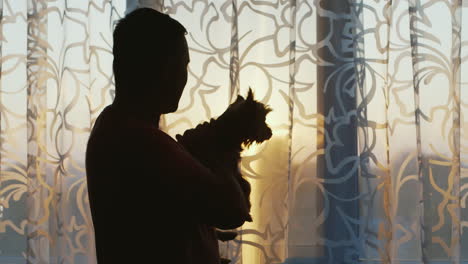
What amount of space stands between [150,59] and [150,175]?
0.54ft

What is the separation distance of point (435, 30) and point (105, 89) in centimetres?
93

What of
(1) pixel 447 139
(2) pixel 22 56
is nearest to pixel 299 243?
(1) pixel 447 139

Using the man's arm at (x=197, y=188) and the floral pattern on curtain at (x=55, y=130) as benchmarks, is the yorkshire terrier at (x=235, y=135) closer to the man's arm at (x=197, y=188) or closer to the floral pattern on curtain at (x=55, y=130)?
the man's arm at (x=197, y=188)

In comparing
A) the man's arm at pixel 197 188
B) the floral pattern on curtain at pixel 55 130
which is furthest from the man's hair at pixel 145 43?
the floral pattern on curtain at pixel 55 130

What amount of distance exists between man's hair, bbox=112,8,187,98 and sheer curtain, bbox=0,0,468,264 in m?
0.79

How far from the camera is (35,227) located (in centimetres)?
164

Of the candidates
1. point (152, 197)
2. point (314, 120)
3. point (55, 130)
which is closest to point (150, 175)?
point (152, 197)

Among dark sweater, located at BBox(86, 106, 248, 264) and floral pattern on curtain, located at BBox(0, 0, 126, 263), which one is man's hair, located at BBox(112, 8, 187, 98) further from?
floral pattern on curtain, located at BBox(0, 0, 126, 263)

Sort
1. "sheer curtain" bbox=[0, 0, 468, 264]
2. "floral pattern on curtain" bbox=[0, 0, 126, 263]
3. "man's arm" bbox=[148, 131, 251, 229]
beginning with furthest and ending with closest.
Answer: "floral pattern on curtain" bbox=[0, 0, 126, 263] → "sheer curtain" bbox=[0, 0, 468, 264] → "man's arm" bbox=[148, 131, 251, 229]

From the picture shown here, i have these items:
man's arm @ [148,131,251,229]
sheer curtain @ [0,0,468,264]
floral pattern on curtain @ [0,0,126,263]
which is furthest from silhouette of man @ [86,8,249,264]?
floral pattern on curtain @ [0,0,126,263]

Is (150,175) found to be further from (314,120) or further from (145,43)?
(314,120)

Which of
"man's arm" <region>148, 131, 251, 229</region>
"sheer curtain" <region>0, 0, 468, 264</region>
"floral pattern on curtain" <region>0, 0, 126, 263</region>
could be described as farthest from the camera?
"floral pattern on curtain" <region>0, 0, 126, 263</region>

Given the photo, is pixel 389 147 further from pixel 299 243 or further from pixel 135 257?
pixel 135 257

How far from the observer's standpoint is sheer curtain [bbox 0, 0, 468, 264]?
4.91 feet
